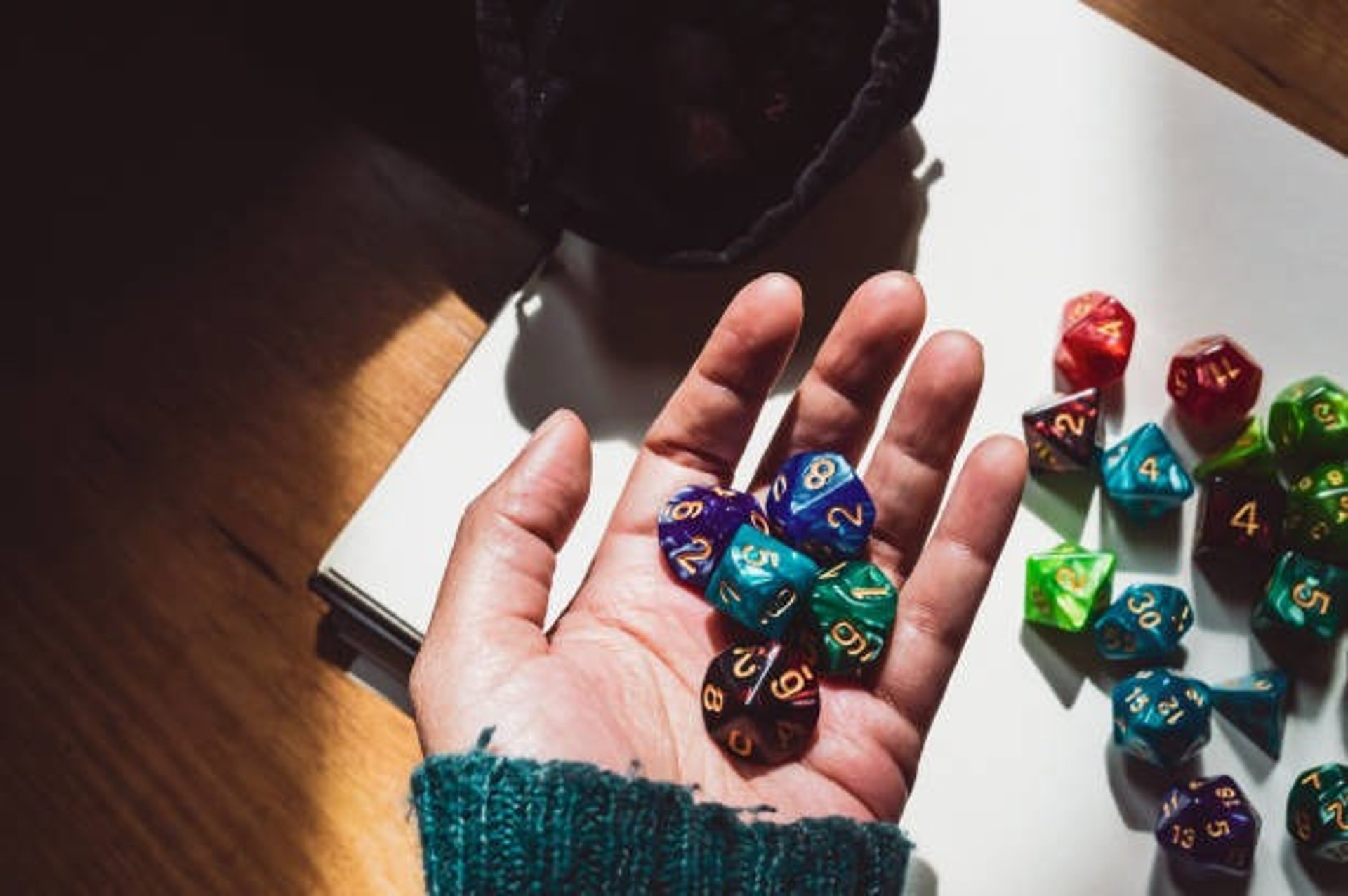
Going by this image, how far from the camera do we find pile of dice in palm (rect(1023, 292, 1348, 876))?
109 centimetres

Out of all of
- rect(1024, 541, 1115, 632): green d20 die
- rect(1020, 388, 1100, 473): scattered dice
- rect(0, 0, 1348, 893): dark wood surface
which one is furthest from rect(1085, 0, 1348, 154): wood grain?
rect(1024, 541, 1115, 632): green d20 die

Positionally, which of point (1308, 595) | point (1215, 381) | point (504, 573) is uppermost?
point (1215, 381)

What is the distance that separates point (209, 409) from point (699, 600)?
643 millimetres

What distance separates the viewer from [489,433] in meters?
1.23

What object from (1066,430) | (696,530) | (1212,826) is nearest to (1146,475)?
(1066,430)

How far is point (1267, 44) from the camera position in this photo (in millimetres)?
1363

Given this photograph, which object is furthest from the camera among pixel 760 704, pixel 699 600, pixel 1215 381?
pixel 1215 381

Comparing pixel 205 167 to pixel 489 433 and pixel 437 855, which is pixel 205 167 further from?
pixel 437 855

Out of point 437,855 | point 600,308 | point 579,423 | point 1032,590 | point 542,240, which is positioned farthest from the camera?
point 542,240

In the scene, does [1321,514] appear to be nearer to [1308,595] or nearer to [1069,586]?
[1308,595]

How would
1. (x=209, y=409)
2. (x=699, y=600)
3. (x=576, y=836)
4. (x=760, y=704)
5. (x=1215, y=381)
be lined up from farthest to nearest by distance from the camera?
(x=209, y=409)
(x=1215, y=381)
(x=699, y=600)
(x=760, y=704)
(x=576, y=836)

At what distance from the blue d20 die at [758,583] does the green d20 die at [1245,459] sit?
1.46ft

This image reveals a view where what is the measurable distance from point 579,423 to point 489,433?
273 mm

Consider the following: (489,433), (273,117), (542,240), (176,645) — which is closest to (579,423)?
(489,433)
